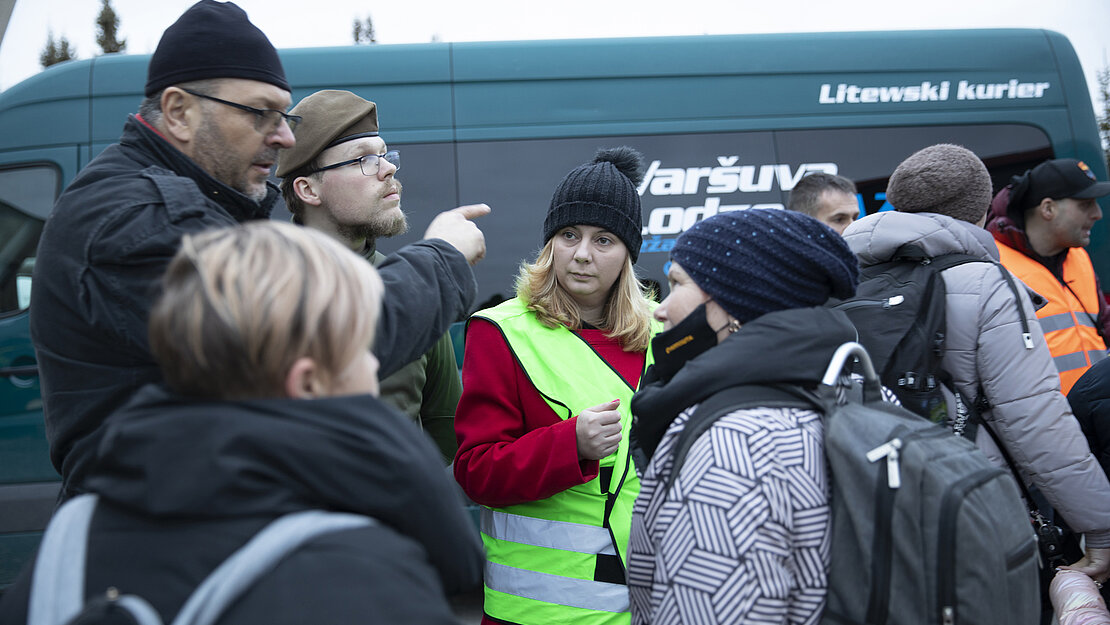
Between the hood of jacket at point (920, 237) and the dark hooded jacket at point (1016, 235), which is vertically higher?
the hood of jacket at point (920, 237)

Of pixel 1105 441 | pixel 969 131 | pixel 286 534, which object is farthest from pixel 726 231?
pixel 969 131

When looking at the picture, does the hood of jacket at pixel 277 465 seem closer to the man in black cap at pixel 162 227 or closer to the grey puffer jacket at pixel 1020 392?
the man in black cap at pixel 162 227

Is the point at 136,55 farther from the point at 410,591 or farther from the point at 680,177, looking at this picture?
the point at 410,591

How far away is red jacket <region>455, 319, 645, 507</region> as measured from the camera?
2.11 meters

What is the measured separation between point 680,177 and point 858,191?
40.3 inches

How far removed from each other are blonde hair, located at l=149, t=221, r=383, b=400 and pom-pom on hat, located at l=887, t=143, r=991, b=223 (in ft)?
7.51

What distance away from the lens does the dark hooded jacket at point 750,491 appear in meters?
1.33

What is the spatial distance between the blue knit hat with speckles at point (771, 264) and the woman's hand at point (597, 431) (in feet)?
1.76

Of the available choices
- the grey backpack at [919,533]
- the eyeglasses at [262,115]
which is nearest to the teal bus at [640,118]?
the eyeglasses at [262,115]

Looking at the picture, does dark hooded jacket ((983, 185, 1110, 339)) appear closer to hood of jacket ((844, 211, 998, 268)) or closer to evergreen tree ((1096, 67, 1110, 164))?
hood of jacket ((844, 211, 998, 268))

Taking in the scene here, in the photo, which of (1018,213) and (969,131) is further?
(969,131)

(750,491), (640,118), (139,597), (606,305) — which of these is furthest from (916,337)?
(640,118)

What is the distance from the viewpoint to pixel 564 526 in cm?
220

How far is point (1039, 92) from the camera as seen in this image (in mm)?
4723
